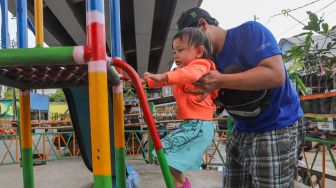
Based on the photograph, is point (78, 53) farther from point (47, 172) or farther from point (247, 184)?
point (47, 172)

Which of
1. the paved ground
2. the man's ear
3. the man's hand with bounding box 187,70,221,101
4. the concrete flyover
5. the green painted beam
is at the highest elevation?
the concrete flyover

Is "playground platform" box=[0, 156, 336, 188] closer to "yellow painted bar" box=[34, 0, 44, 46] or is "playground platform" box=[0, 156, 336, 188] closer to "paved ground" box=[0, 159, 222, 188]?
"paved ground" box=[0, 159, 222, 188]

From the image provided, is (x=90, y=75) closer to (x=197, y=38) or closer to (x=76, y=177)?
(x=197, y=38)

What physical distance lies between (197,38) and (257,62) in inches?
10.9

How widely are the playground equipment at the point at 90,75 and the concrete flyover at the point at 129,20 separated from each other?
444cm

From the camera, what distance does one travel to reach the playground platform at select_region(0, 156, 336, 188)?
4.32 meters

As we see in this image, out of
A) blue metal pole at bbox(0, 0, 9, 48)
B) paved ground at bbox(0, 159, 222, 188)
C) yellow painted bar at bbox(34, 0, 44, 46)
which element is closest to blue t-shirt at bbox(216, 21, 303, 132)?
yellow painted bar at bbox(34, 0, 44, 46)

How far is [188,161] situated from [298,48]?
1.30m

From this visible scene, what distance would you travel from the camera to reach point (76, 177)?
4.89m

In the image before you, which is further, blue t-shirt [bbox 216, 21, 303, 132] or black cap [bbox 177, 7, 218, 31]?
black cap [bbox 177, 7, 218, 31]

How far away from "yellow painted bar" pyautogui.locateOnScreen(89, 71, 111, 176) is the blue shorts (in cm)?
132

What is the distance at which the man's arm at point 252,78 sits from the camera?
3.71 feet

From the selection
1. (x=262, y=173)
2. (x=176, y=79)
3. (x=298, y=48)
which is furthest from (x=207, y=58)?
(x=298, y=48)

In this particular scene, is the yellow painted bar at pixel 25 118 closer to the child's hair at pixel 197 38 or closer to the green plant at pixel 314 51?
the child's hair at pixel 197 38
